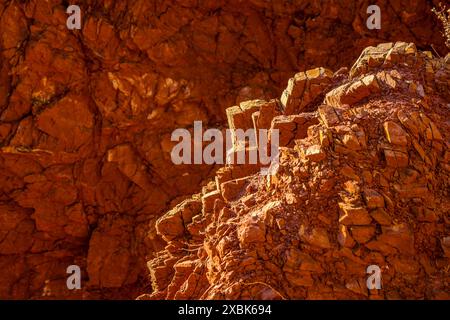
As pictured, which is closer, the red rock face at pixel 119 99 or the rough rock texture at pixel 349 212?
the rough rock texture at pixel 349 212

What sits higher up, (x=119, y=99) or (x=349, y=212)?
(x=119, y=99)

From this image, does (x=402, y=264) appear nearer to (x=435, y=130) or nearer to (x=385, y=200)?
(x=385, y=200)

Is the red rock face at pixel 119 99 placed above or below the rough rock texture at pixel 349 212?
above

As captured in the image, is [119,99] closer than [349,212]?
No
